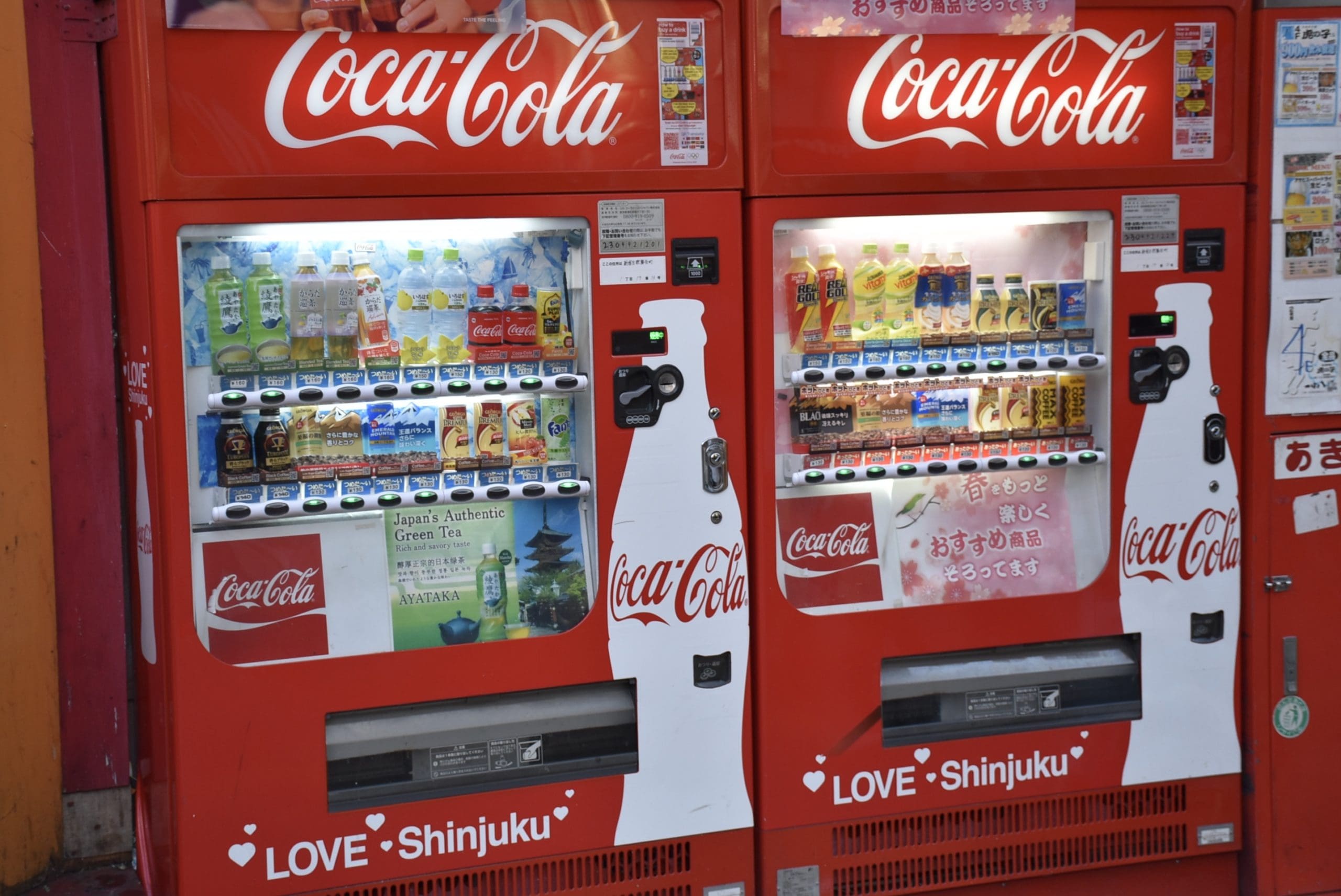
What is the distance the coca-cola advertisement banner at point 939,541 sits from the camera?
11.2 feet

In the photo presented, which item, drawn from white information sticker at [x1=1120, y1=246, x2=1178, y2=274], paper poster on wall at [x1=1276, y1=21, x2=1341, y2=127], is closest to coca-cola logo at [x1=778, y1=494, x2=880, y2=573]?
white information sticker at [x1=1120, y1=246, x2=1178, y2=274]

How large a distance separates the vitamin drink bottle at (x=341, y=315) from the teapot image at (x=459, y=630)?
71cm

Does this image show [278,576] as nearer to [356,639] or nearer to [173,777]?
[356,639]

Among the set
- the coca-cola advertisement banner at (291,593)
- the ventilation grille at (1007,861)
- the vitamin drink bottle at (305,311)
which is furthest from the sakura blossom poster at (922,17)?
the ventilation grille at (1007,861)

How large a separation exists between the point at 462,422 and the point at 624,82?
37.6 inches

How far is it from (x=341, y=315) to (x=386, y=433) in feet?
1.05

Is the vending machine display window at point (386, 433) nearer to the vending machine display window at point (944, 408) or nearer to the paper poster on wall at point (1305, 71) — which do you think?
the vending machine display window at point (944, 408)

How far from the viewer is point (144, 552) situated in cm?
321

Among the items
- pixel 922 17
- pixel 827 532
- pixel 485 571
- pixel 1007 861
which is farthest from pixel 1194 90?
pixel 485 571

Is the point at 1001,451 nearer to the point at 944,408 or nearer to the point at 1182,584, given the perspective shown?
the point at 944,408

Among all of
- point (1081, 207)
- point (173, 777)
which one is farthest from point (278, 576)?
point (1081, 207)

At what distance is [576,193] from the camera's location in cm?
306

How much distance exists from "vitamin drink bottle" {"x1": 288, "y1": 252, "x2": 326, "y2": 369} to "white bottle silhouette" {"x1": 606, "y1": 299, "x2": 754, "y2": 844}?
0.80 m

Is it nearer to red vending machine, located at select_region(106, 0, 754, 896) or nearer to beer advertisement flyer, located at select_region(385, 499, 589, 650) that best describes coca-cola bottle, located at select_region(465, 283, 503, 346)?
red vending machine, located at select_region(106, 0, 754, 896)
